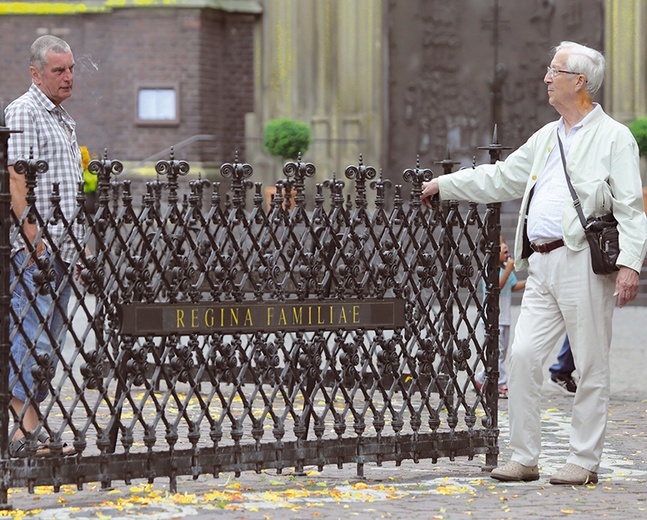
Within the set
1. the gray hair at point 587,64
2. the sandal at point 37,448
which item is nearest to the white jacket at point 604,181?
the gray hair at point 587,64

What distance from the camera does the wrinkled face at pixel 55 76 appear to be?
7391mm

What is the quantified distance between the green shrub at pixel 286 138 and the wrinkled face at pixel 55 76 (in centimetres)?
1350

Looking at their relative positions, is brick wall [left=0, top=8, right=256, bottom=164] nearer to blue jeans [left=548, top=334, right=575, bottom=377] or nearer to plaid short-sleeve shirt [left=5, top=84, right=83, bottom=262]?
blue jeans [left=548, top=334, right=575, bottom=377]

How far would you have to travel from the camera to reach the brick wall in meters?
21.5

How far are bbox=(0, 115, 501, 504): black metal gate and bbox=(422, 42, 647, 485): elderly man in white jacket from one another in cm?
42

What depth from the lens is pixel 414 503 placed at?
6.58 m

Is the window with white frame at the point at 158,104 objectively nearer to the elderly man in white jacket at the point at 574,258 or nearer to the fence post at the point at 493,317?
the fence post at the point at 493,317

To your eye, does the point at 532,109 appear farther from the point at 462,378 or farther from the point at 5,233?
the point at 5,233

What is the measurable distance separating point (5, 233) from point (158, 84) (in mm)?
15455

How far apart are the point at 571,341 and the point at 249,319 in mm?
1528

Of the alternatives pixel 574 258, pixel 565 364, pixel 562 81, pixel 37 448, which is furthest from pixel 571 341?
pixel 565 364

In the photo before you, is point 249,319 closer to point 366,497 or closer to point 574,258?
point 366,497

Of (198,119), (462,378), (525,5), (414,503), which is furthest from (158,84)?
(414,503)

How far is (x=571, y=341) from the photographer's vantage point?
23.5 feet
